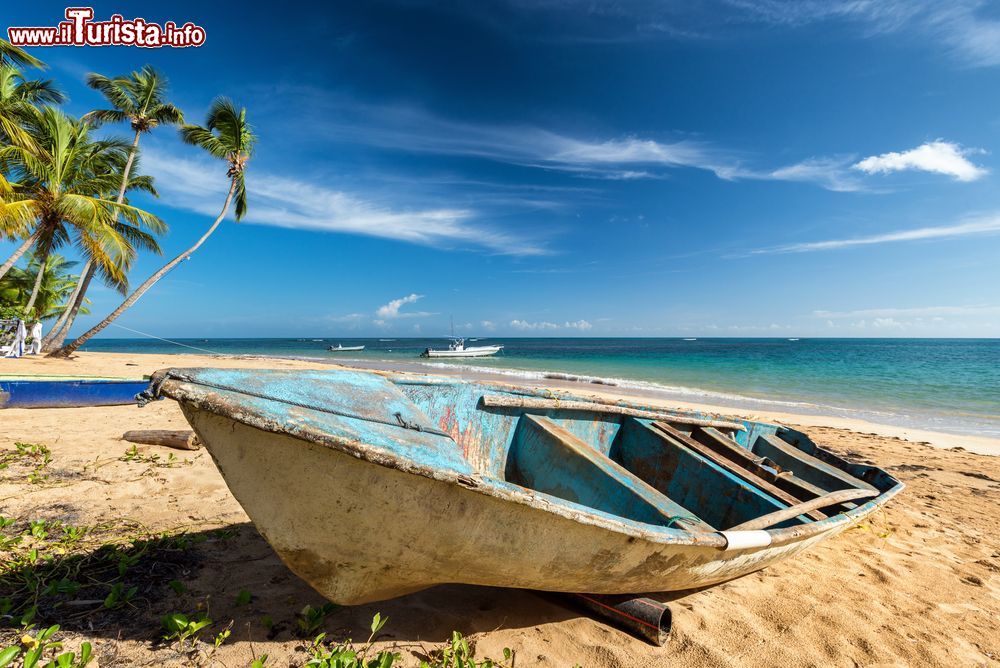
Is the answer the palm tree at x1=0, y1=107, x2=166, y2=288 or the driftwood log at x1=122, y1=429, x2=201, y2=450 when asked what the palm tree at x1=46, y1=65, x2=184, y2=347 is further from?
the driftwood log at x1=122, y1=429, x2=201, y2=450

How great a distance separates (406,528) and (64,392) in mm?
8422

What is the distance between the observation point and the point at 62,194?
1254cm

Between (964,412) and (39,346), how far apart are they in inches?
1185

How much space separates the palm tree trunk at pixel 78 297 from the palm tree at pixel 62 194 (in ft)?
3.95

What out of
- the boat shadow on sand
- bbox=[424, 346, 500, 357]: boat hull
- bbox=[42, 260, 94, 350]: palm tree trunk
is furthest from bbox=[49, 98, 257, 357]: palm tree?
bbox=[424, 346, 500, 357]: boat hull

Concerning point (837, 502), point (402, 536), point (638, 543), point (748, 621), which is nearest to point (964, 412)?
point (837, 502)

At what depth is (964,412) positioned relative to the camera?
13.0 metres

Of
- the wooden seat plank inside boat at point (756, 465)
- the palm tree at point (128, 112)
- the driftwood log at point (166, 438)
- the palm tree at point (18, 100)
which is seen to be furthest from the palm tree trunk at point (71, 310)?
the wooden seat plank inside boat at point (756, 465)

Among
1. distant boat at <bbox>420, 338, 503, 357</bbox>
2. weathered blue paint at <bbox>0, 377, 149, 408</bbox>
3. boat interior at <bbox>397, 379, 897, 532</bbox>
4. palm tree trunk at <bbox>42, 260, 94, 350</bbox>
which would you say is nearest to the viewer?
boat interior at <bbox>397, 379, 897, 532</bbox>

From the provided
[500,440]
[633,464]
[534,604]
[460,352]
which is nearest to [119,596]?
[534,604]

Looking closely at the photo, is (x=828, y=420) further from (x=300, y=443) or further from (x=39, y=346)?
(x=39, y=346)

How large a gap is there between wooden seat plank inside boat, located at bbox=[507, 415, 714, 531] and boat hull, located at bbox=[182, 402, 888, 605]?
1.88 feet

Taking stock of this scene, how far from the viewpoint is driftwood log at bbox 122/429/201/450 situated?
5148 mm

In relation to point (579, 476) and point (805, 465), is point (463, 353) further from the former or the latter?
point (579, 476)
